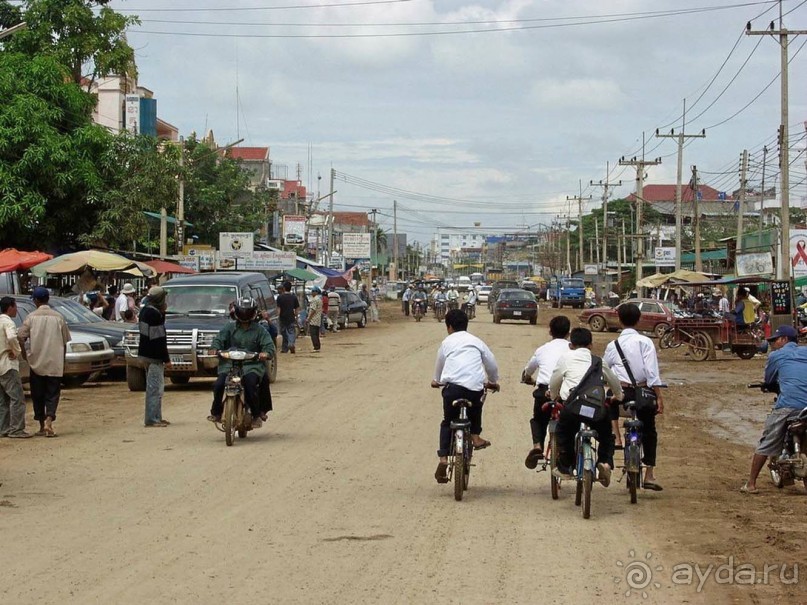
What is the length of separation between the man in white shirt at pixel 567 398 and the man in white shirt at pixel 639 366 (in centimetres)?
73

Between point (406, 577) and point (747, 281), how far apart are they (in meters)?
25.6

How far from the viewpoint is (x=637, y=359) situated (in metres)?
10.1

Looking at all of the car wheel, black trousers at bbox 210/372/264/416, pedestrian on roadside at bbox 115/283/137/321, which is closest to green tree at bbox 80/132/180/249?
pedestrian on roadside at bbox 115/283/137/321

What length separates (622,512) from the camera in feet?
31.0

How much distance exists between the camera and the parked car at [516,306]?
51.4 meters

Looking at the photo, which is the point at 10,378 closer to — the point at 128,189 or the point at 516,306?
the point at 128,189

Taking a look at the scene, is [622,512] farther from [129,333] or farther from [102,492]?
[129,333]

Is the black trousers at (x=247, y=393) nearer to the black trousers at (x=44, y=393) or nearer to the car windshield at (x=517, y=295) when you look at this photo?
the black trousers at (x=44, y=393)

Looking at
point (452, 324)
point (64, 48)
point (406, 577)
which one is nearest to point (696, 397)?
point (452, 324)

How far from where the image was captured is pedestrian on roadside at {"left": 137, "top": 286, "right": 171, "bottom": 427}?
589 inches

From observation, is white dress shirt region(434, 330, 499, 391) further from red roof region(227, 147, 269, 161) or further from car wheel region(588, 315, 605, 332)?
red roof region(227, 147, 269, 161)

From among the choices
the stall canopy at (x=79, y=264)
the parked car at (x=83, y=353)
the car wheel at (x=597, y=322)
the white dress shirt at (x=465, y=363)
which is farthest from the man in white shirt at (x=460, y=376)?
the car wheel at (x=597, y=322)

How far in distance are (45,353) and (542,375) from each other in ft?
23.8

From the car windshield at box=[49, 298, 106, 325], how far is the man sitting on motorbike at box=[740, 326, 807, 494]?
15.5 meters
